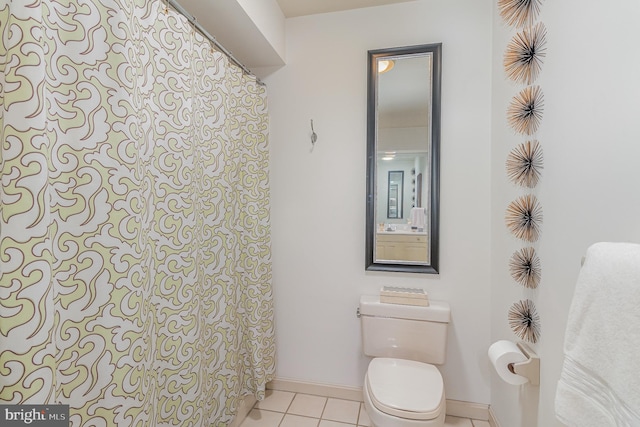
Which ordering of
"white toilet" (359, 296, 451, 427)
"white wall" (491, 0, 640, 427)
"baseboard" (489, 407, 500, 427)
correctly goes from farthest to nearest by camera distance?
1. "baseboard" (489, 407, 500, 427)
2. "white toilet" (359, 296, 451, 427)
3. "white wall" (491, 0, 640, 427)

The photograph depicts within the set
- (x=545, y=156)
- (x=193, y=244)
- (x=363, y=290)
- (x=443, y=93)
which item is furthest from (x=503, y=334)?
(x=193, y=244)

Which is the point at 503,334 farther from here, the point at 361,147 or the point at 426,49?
the point at 426,49

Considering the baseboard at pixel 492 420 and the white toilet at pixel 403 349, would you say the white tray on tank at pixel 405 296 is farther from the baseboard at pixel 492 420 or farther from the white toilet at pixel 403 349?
the baseboard at pixel 492 420

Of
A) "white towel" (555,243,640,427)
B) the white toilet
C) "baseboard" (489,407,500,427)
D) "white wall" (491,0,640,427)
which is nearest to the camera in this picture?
"white towel" (555,243,640,427)

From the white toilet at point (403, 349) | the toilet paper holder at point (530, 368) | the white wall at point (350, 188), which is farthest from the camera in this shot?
the white wall at point (350, 188)

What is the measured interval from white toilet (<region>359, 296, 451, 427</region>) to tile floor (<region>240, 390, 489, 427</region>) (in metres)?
0.41

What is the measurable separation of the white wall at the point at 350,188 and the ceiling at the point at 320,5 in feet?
0.11

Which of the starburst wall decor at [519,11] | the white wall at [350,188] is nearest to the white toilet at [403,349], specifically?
the white wall at [350,188]

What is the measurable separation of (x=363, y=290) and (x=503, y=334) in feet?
2.52

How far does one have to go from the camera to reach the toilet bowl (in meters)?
1.14

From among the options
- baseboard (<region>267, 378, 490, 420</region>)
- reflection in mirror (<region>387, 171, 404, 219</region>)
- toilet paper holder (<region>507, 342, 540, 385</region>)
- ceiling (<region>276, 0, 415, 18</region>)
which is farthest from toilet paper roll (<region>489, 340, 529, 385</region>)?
ceiling (<region>276, 0, 415, 18</region>)

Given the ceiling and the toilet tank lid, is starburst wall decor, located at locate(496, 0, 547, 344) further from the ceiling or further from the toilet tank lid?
the ceiling

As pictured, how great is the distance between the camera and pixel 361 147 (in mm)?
1764

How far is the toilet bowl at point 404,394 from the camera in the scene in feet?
3.74
